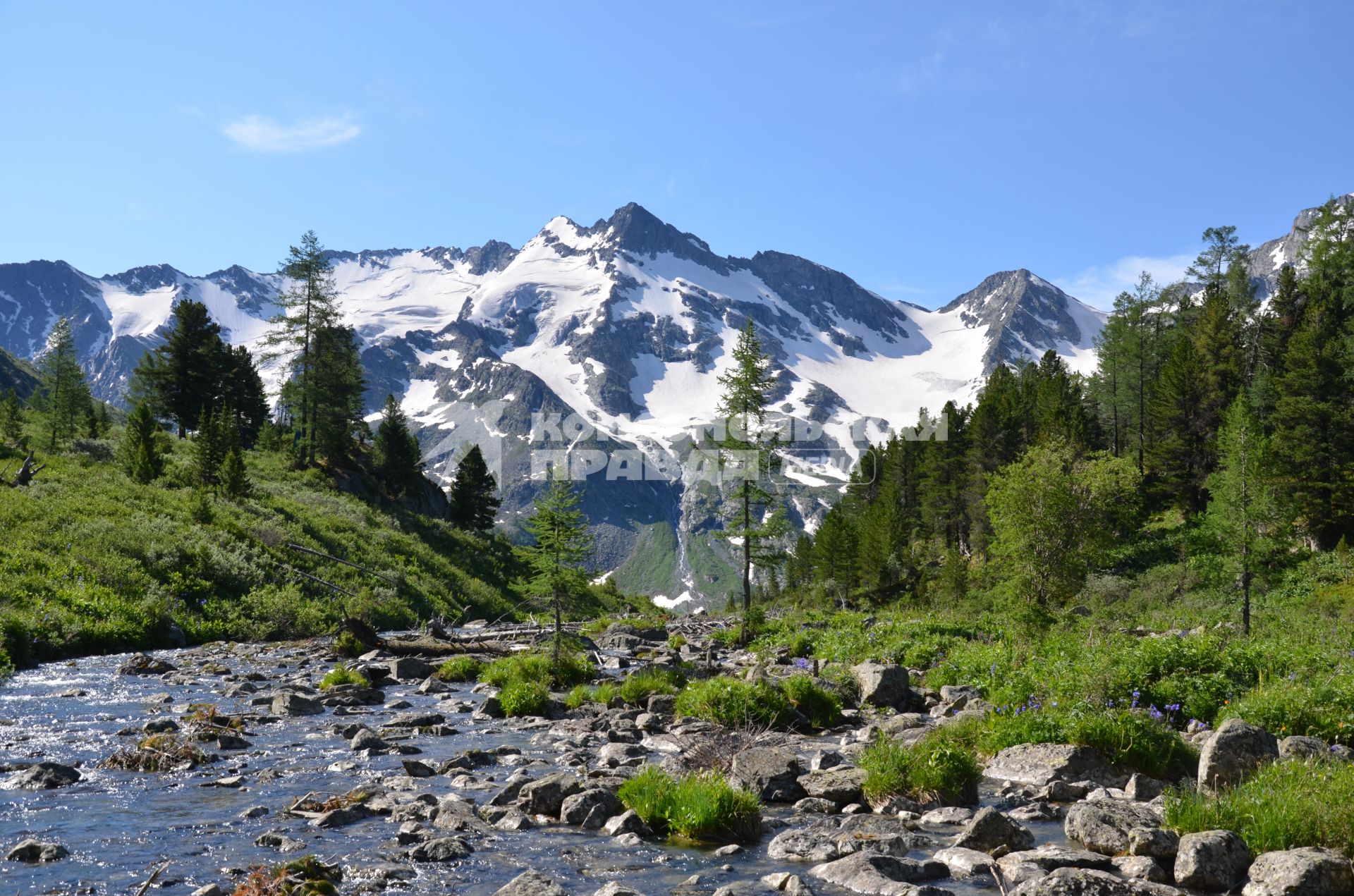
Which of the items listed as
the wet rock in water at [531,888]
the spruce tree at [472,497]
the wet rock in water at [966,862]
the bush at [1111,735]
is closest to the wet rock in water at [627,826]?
the wet rock in water at [531,888]

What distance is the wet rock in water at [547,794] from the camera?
976cm

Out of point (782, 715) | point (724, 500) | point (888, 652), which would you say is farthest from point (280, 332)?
point (782, 715)

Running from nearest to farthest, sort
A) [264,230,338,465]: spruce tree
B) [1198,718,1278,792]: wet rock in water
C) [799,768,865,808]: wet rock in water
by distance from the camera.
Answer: [1198,718,1278,792]: wet rock in water → [799,768,865,808]: wet rock in water → [264,230,338,465]: spruce tree

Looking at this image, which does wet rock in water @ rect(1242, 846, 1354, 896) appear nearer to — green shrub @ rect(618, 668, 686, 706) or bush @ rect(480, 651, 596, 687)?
green shrub @ rect(618, 668, 686, 706)

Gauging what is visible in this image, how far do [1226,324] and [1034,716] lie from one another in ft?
229

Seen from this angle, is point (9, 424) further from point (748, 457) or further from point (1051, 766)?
point (1051, 766)

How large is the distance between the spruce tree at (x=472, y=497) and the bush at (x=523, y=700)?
54.5 metres

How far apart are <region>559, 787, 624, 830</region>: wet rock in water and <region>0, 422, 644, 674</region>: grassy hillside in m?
10.2

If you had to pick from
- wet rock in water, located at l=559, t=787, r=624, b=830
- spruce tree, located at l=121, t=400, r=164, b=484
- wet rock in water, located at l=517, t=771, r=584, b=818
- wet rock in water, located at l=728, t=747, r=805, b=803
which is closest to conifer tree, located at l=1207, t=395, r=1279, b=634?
wet rock in water, located at l=728, t=747, r=805, b=803

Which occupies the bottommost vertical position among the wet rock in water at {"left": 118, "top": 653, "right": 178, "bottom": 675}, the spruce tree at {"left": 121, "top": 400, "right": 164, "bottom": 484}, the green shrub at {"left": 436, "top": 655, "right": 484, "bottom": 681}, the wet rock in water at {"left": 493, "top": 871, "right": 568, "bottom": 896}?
the green shrub at {"left": 436, "top": 655, "right": 484, "bottom": 681}

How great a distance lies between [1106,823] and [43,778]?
1275 cm

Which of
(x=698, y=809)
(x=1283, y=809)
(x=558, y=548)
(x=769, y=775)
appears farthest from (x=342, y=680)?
(x=1283, y=809)

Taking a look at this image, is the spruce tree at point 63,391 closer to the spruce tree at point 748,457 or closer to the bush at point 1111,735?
the spruce tree at point 748,457

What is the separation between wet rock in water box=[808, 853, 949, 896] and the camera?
7.34 meters
